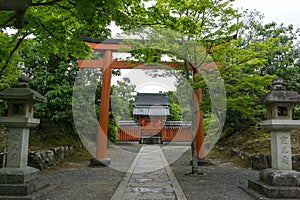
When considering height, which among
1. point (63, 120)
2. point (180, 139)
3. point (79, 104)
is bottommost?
point (180, 139)

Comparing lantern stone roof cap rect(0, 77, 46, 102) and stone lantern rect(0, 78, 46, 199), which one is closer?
stone lantern rect(0, 78, 46, 199)

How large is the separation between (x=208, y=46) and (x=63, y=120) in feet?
25.2

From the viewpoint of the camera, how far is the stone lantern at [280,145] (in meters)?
4.73

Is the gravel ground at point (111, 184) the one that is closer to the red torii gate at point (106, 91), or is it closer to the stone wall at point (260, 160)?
the stone wall at point (260, 160)

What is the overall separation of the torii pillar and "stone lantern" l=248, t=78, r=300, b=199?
224 inches

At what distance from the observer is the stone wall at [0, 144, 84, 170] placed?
Answer: 26.0 feet

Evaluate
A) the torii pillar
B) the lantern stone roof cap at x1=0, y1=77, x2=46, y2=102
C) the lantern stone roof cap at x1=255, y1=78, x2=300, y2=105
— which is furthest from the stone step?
the torii pillar

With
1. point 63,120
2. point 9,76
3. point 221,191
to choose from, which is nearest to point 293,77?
point 221,191

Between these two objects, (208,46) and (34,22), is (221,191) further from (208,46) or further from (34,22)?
(34,22)

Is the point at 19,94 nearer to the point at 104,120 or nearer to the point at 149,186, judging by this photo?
the point at 149,186

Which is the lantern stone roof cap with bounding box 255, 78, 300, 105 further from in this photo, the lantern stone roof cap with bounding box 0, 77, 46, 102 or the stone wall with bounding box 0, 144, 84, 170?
the stone wall with bounding box 0, 144, 84, 170

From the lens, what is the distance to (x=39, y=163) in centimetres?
793

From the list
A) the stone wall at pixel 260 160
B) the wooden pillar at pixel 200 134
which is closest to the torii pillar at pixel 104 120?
the wooden pillar at pixel 200 134

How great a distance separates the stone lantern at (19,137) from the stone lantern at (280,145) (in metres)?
4.93
